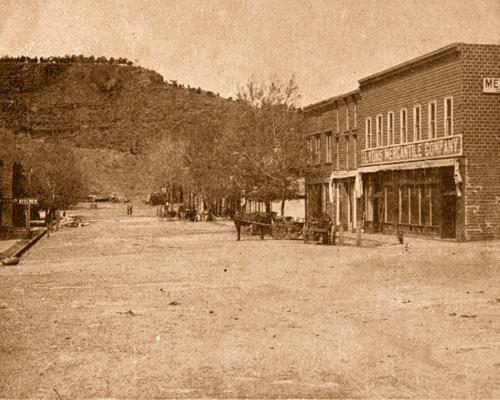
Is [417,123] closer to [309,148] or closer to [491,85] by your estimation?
[491,85]

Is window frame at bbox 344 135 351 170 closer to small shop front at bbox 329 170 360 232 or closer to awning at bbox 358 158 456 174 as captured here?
small shop front at bbox 329 170 360 232

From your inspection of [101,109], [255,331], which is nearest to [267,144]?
[255,331]

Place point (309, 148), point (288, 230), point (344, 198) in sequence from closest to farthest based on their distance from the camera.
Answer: point (288, 230) < point (344, 198) < point (309, 148)

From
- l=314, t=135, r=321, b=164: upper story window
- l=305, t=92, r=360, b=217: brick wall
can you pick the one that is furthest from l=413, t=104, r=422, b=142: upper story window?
l=314, t=135, r=321, b=164: upper story window

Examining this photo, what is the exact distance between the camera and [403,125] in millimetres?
34781

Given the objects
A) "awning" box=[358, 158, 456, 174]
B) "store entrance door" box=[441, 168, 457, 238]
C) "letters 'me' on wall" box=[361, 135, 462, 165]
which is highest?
"letters 'me' on wall" box=[361, 135, 462, 165]

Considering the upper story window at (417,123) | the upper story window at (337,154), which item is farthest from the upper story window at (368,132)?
the upper story window at (417,123)

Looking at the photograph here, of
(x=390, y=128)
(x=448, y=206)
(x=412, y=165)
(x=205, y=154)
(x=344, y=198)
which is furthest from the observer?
(x=205, y=154)

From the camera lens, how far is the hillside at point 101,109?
139 m

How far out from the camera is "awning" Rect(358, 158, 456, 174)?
29750 millimetres

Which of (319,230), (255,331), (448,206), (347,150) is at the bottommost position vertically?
(255,331)

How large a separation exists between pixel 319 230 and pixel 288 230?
447 centimetres

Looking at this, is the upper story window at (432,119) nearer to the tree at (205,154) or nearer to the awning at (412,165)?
the awning at (412,165)

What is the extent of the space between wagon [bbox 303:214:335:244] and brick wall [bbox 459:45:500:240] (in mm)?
4857
